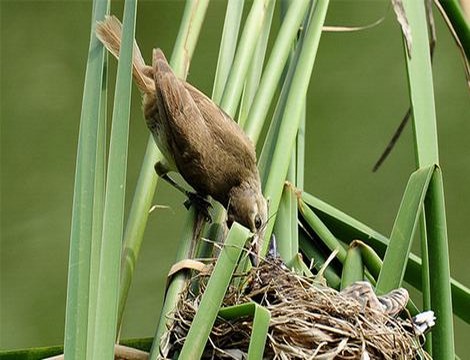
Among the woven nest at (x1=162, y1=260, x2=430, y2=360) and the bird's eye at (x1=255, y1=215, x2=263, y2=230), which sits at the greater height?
the bird's eye at (x1=255, y1=215, x2=263, y2=230)

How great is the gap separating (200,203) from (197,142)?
487 mm

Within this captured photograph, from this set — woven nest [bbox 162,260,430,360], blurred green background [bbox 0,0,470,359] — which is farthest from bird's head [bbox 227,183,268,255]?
blurred green background [bbox 0,0,470,359]

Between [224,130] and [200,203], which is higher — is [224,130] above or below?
above

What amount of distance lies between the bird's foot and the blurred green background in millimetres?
2233

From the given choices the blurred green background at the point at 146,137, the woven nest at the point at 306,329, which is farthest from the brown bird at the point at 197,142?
the blurred green background at the point at 146,137

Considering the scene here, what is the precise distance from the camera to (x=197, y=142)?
9.94 ft

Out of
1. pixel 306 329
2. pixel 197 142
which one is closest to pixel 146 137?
pixel 197 142

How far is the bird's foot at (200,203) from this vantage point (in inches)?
97.1

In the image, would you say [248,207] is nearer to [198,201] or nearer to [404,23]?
[198,201]

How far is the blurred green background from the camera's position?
16.5ft

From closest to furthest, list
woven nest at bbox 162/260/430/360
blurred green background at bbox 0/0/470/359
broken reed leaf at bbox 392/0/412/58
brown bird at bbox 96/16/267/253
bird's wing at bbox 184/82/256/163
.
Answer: woven nest at bbox 162/260/430/360, broken reed leaf at bbox 392/0/412/58, bird's wing at bbox 184/82/256/163, brown bird at bbox 96/16/267/253, blurred green background at bbox 0/0/470/359

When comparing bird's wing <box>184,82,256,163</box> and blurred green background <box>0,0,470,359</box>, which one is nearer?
bird's wing <box>184,82,256,163</box>

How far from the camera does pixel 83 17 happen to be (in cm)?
578

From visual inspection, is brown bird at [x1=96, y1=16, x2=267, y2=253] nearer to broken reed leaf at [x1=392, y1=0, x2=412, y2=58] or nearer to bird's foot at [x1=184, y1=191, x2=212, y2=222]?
bird's foot at [x1=184, y1=191, x2=212, y2=222]
